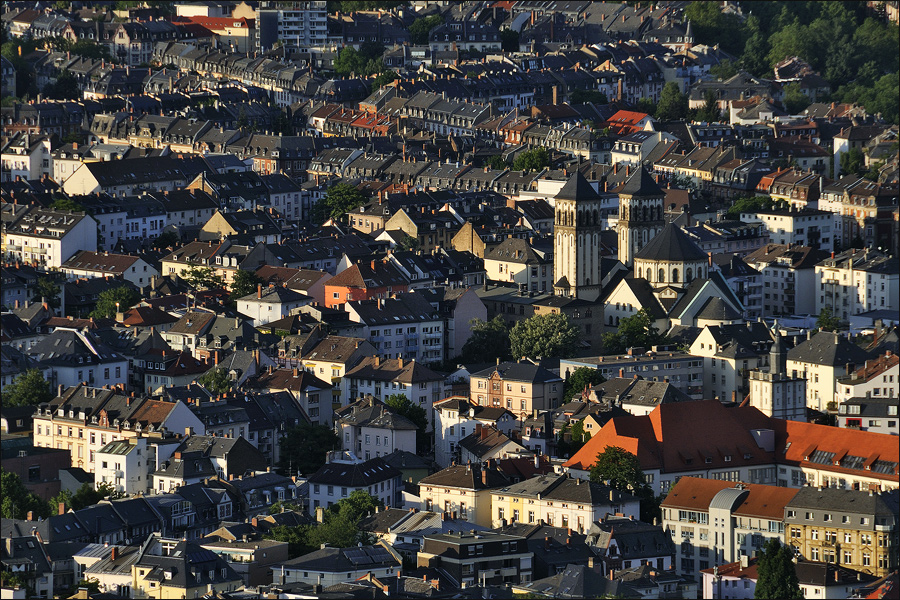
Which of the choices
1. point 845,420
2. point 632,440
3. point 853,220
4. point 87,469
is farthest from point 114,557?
point 853,220

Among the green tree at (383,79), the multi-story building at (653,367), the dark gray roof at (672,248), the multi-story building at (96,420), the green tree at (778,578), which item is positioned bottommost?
the green tree at (778,578)

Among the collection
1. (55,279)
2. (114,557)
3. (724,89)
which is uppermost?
(724,89)

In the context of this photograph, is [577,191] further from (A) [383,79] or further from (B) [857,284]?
(A) [383,79]

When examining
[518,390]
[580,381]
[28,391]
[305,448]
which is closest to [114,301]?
[28,391]

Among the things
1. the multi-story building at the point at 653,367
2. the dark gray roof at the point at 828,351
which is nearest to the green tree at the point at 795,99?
the multi-story building at the point at 653,367

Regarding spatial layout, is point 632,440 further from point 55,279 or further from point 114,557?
point 55,279

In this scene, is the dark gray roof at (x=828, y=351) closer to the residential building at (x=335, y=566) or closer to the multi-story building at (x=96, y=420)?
the multi-story building at (x=96, y=420)
